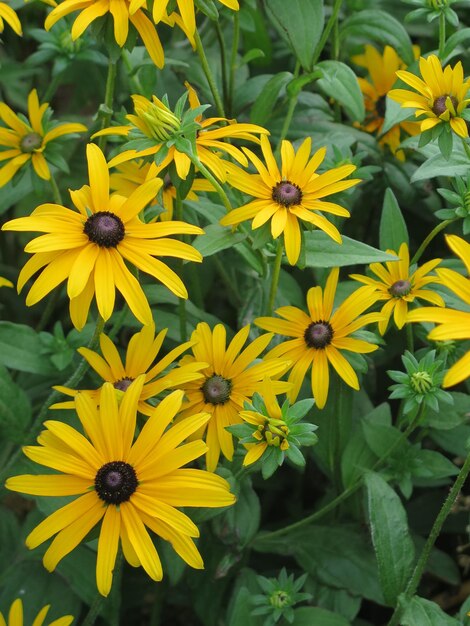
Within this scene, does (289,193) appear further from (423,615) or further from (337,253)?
(423,615)

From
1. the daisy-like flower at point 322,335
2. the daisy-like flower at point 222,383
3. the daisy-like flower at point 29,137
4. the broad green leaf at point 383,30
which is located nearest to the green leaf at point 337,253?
the daisy-like flower at point 322,335

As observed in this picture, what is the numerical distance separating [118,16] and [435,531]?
2.79ft

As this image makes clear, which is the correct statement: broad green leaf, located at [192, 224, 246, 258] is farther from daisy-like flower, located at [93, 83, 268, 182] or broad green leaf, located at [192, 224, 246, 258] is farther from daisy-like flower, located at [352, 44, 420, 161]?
daisy-like flower, located at [352, 44, 420, 161]

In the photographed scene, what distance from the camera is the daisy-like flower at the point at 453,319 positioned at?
3.09 ft

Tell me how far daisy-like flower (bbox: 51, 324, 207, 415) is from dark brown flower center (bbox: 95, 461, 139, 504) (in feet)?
0.45

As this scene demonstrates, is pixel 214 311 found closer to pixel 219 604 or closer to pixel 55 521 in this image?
pixel 219 604

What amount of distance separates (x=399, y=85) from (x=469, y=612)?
0.99 metres

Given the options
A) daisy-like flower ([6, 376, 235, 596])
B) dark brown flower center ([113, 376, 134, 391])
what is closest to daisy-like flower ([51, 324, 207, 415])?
dark brown flower center ([113, 376, 134, 391])

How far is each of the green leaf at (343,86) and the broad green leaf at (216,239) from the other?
43 cm

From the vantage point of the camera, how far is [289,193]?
1.29 m

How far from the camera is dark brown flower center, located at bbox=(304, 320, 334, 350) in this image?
1.39 meters

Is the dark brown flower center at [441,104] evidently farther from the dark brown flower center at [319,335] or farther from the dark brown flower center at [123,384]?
the dark brown flower center at [123,384]

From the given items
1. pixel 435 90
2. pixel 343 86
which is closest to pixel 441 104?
pixel 435 90

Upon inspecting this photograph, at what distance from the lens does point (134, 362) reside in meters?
1.35
